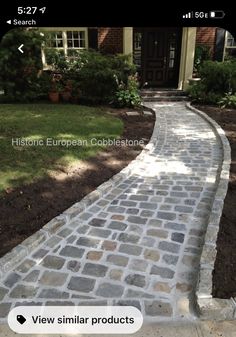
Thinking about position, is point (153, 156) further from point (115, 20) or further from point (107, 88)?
point (107, 88)

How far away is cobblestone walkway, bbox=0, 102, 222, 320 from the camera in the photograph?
3350 millimetres

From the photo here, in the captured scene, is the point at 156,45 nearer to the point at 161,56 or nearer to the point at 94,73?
the point at 161,56

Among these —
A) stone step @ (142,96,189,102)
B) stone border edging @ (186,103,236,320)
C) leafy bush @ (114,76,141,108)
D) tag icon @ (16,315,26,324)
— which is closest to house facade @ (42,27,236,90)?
stone step @ (142,96,189,102)

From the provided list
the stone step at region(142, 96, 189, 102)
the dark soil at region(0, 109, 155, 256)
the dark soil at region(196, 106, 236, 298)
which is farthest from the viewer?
the stone step at region(142, 96, 189, 102)

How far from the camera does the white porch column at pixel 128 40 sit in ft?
45.9

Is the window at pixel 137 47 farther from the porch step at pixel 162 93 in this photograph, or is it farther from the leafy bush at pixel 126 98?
the leafy bush at pixel 126 98

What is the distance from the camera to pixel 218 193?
5.26 metres

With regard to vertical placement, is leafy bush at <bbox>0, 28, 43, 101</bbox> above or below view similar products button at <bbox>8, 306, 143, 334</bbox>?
above

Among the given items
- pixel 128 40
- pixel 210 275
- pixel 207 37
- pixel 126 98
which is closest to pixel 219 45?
pixel 207 37

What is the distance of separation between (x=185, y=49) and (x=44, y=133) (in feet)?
29.9

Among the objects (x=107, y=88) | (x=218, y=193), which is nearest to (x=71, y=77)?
(x=107, y=88)

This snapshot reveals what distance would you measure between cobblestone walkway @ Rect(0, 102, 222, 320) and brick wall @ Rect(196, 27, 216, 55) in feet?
35.1

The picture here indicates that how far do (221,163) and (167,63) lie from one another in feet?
32.8

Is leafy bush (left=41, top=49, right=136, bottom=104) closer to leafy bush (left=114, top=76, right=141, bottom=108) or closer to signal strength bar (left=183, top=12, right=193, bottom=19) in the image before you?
leafy bush (left=114, top=76, right=141, bottom=108)
